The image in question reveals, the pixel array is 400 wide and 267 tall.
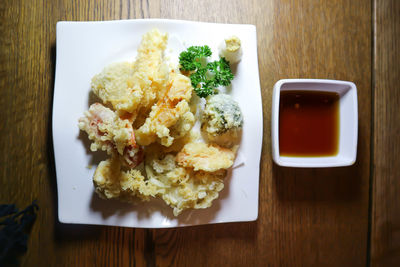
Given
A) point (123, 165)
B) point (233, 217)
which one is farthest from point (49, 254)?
point (233, 217)

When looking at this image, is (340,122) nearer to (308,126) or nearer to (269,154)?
(308,126)

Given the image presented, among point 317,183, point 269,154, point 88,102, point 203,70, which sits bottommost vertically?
point 317,183

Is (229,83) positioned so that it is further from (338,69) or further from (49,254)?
(49,254)

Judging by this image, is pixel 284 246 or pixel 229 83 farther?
pixel 284 246

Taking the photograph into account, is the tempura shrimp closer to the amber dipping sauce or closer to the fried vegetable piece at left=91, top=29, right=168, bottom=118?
the fried vegetable piece at left=91, top=29, right=168, bottom=118

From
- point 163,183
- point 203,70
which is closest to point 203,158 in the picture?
point 163,183

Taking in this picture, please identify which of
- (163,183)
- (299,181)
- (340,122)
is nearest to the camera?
(163,183)

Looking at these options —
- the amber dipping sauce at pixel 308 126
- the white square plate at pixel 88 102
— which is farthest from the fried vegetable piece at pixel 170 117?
the amber dipping sauce at pixel 308 126
